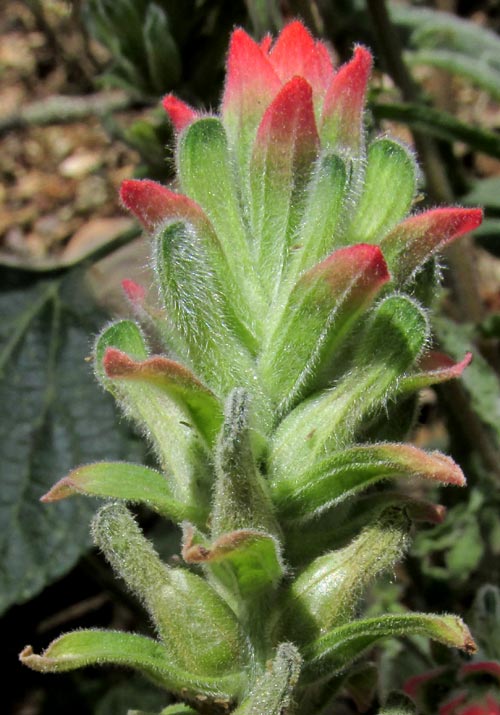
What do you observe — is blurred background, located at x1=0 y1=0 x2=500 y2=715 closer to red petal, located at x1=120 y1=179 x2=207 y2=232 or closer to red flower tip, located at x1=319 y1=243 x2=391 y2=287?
red petal, located at x1=120 y1=179 x2=207 y2=232

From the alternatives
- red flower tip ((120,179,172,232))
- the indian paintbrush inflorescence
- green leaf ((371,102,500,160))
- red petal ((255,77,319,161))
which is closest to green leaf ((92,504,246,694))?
the indian paintbrush inflorescence

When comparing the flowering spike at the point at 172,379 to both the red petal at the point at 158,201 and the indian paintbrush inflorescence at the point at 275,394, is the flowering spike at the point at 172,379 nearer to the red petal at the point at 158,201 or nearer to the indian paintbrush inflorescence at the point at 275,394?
the indian paintbrush inflorescence at the point at 275,394

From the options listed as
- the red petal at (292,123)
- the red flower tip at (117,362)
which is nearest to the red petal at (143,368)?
the red flower tip at (117,362)

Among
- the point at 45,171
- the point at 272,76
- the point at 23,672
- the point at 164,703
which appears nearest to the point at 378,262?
the point at 272,76

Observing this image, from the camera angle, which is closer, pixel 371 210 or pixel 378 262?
pixel 378 262

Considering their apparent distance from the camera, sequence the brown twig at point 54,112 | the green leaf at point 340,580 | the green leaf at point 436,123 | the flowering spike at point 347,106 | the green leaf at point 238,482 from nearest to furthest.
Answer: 1. the green leaf at point 238,482
2. the green leaf at point 340,580
3. the flowering spike at point 347,106
4. the green leaf at point 436,123
5. the brown twig at point 54,112

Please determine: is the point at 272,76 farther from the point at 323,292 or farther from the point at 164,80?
the point at 164,80

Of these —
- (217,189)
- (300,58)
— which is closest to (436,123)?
(300,58)
